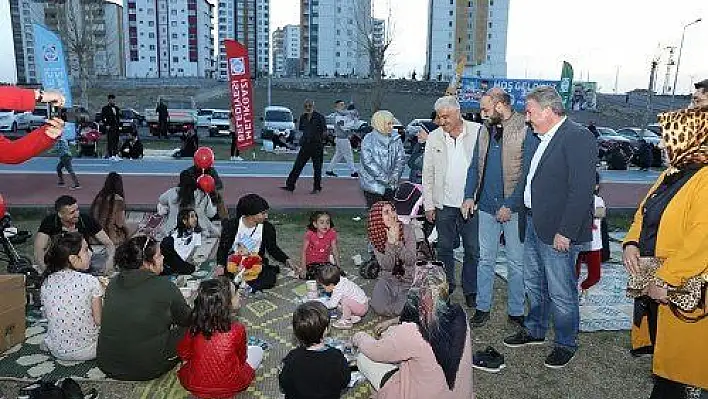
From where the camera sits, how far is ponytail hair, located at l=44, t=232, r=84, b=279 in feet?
14.0

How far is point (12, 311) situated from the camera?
476cm

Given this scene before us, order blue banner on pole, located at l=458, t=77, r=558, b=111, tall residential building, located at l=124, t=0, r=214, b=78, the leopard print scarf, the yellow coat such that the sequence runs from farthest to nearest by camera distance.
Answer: tall residential building, located at l=124, t=0, r=214, b=78 → blue banner on pole, located at l=458, t=77, r=558, b=111 → the leopard print scarf → the yellow coat

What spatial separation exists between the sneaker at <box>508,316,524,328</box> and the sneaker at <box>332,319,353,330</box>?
1.60 m

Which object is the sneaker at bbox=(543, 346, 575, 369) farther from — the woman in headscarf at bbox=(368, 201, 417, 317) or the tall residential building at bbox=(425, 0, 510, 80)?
the tall residential building at bbox=(425, 0, 510, 80)

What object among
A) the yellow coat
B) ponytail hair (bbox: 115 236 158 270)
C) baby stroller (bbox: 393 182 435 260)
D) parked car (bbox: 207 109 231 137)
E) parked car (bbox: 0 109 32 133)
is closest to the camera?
the yellow coat

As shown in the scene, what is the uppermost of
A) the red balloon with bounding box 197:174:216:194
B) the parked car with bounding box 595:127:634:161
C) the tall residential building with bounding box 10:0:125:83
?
the tall residential building with bounding box 10:0:125:83

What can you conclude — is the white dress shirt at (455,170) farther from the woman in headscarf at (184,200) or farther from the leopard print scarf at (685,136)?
the woman in headscarf at (184,200)

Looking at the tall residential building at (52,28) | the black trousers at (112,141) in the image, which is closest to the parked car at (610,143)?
the black trousers at (112,141)

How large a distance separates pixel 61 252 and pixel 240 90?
12.2 meters

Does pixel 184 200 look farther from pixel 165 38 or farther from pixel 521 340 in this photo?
pixel 165 38

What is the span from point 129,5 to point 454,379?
347 feet

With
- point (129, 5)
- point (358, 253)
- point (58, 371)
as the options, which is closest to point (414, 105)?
point (358, 253)

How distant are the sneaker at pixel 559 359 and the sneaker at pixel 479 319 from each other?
88 cm

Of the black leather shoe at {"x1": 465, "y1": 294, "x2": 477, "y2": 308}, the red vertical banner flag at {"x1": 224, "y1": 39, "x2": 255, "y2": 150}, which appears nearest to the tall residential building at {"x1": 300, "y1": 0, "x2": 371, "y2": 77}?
the red vertical banner flag at {"x1": 224, "y1": 39, "x2": 255, "y2": 150}
